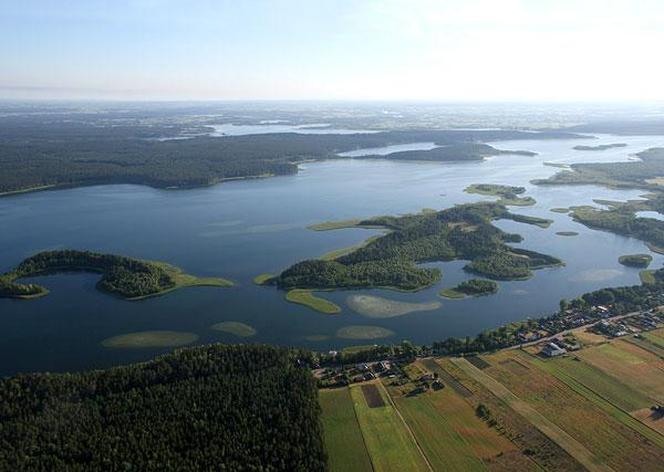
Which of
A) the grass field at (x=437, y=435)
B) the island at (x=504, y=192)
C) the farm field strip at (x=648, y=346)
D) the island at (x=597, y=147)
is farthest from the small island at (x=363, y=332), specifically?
the island at (x=597, y=147)

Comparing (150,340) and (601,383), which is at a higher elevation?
(601,383)

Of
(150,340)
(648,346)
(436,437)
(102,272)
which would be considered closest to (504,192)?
(648,346)

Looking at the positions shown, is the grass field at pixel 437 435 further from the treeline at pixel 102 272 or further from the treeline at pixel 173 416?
the treeline at pixel 102 272

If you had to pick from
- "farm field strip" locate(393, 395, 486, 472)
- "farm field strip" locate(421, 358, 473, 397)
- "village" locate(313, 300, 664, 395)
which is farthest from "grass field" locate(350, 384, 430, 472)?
"farm field strip" locate(421, 358, 473, 397)

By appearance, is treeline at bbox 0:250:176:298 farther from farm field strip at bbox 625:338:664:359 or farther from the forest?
the forest

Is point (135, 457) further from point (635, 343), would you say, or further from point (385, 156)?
point (385, 156)

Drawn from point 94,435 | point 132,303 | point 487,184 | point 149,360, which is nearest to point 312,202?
point 487,184

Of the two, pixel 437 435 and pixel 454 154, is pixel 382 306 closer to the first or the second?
pixel 437 435
